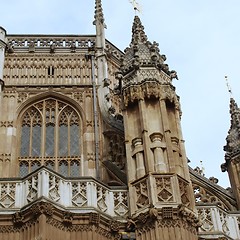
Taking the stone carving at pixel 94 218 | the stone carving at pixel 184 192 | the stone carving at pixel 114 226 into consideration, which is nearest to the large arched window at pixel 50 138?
the stone carving at pixel 114 226

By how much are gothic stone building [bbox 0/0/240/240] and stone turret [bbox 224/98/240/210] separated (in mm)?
31

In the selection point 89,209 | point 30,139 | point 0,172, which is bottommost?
point 89,209

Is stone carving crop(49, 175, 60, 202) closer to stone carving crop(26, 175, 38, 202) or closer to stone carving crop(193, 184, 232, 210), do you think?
stone carving crop(26, 175, 38, 202)

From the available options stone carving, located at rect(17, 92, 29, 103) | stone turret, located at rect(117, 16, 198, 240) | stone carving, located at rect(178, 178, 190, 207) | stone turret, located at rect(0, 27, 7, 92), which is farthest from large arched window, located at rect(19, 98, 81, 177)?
stone carving, located at rect(178, 178, 190, 207)

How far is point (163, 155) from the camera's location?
12.9 metres

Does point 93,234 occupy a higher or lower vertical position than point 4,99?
lower

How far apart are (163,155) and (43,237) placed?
3.57 m

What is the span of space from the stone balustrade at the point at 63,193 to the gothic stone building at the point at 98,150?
0.08 feet

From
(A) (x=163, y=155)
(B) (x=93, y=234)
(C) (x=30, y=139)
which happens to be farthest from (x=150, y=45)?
(B) (x=93, y=234)

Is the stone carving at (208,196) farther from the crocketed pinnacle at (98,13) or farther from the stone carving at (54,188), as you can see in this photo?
the crocketed pinnacle at (98,13)

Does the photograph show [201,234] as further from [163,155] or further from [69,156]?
[69,156]

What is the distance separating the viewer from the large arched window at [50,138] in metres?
16.5

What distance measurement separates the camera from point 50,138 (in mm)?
17094

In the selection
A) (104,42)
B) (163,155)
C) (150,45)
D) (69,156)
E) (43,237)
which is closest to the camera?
(43,237)
